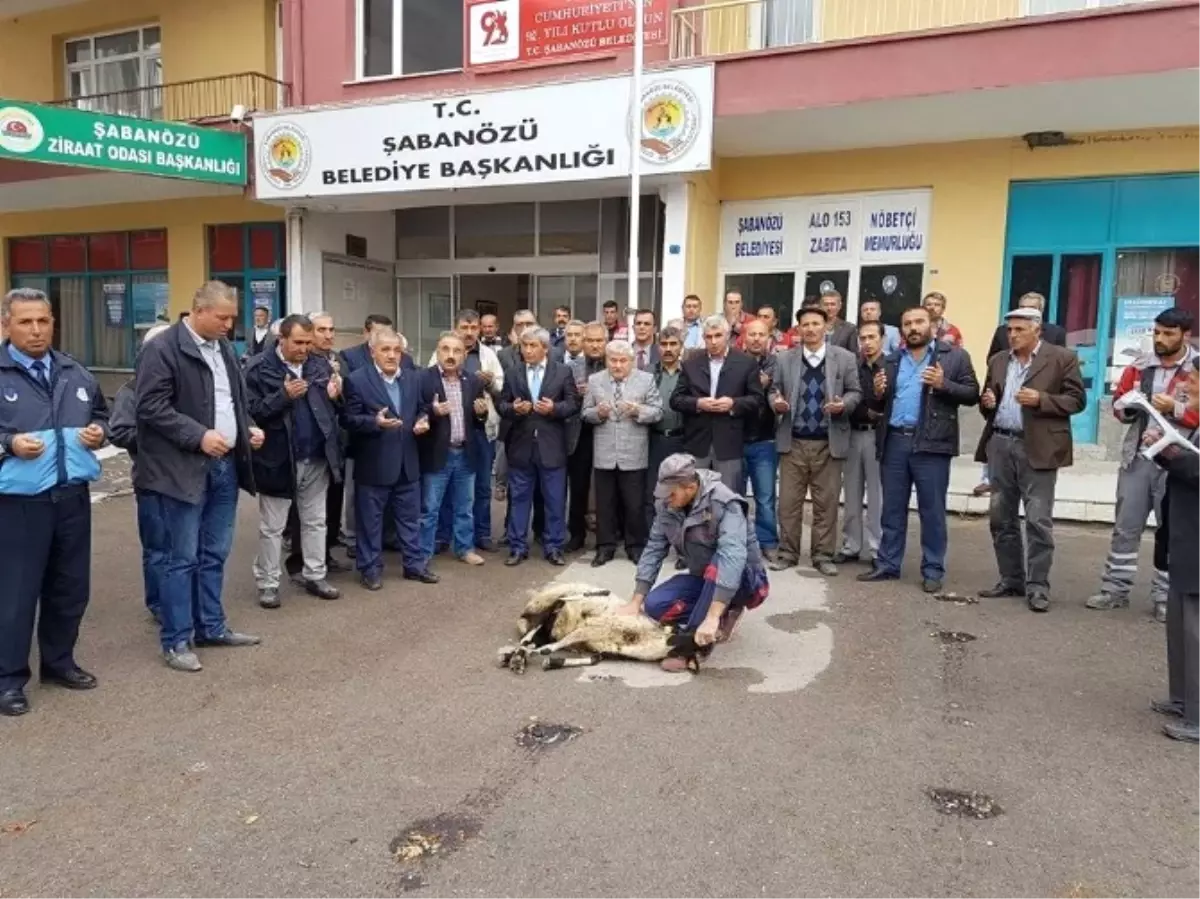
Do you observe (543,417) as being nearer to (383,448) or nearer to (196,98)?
(383,448)

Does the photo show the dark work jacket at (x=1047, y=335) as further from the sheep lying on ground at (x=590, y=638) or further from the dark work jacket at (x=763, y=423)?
the sheep lying on ground at (x=590, y=638)

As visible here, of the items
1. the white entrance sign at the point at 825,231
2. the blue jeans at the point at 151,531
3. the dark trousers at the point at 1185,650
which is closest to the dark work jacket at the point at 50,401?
the blue jeans at the point at 151,531

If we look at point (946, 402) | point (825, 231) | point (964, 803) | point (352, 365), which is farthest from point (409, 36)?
point (964, 803)

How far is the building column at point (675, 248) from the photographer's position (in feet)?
35.6

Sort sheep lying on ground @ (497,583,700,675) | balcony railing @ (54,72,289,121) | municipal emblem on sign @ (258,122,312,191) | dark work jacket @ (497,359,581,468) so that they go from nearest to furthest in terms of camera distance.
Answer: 1. sheep lying on ground @ (497,583,700,675)
2. dark work jacket @ (497,359,581,468)
3. municipal emblem on sign @ (258,122,312,191)
4. balcony railing @ (54,72,289,121)

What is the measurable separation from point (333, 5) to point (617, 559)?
10935 millimetres

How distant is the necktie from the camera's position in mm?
4059

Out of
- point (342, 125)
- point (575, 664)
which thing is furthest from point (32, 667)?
point (342, 125)

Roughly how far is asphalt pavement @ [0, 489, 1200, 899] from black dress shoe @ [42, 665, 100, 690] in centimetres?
7

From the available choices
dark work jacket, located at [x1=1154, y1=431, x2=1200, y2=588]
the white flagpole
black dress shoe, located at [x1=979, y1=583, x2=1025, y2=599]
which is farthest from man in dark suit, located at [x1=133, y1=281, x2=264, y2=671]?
the white flagpole

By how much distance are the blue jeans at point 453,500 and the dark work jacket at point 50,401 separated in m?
2.50

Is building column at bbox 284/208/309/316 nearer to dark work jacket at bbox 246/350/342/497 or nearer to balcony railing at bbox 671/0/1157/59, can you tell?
balcony railing at bbox 671/0/1157/59

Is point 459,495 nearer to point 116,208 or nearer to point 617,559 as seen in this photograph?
point 617,559

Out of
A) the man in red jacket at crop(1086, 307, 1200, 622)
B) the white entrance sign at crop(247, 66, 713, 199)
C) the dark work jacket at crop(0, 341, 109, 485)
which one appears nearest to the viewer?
the dark work jacket at crop(0, 341, 109, 485)
